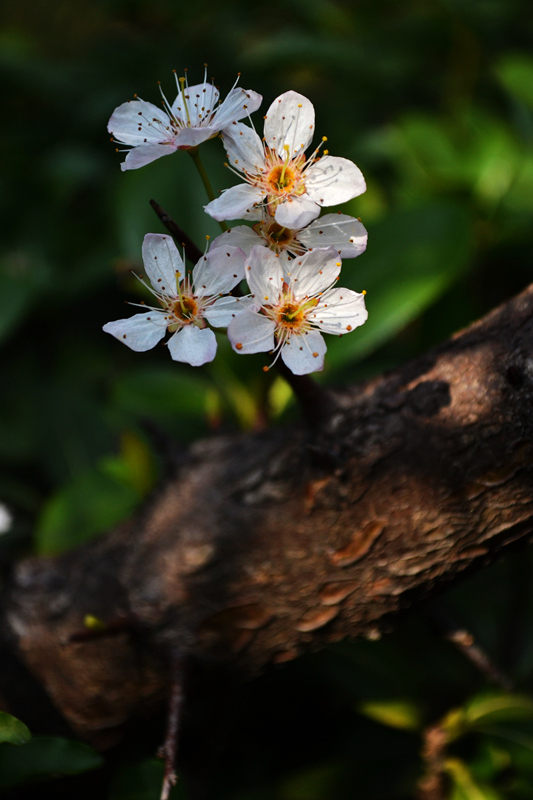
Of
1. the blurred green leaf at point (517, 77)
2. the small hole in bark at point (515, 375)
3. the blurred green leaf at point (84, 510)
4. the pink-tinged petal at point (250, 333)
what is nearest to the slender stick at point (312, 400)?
the pink-tinged petal at point (250, 333)

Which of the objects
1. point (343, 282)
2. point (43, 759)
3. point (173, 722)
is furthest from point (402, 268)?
point (43, 759)

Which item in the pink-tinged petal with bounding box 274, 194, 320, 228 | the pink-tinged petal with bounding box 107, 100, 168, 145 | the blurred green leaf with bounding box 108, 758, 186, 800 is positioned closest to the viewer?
the pink-tinged petal with bounding box 274, 194, 320, 228

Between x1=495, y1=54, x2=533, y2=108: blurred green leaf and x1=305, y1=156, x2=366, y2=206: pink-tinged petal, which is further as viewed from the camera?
x1=495, y1=54, x2=533, y2=108: blurred green leaf

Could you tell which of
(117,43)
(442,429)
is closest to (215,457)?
(442,429)

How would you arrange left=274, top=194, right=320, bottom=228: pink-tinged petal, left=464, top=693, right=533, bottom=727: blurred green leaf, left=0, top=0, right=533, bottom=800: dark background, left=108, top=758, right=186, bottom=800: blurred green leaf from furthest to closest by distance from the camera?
1. left=0, top=0, right=533, bottom=800: dark background
2. left=464, top=693, right=533, bottom=727: blurred green leaf
3. left=108, top=758, right=186, bottom=800: blurred green leaf
4. left=274, top=194, right=320, bottom=228: pink-tinged petal

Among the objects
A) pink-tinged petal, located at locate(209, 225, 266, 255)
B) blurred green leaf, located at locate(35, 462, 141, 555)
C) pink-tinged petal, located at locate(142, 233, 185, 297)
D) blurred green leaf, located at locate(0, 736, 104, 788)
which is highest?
blurred green leaf, located at locate(35, 462, 141, 555)

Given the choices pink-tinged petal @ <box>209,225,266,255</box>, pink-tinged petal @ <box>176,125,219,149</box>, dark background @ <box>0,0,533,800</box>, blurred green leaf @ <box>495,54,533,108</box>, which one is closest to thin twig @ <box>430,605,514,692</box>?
dark background @ <box>0,0,533,800</box>

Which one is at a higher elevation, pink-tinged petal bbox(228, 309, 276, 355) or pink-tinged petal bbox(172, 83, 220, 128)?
pink-tinged petal bbox(172, 83, 220, 128)

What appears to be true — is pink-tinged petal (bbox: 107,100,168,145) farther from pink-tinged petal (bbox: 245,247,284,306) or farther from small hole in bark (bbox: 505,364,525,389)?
small hole in bark (bbox: 505,364,525,389)
